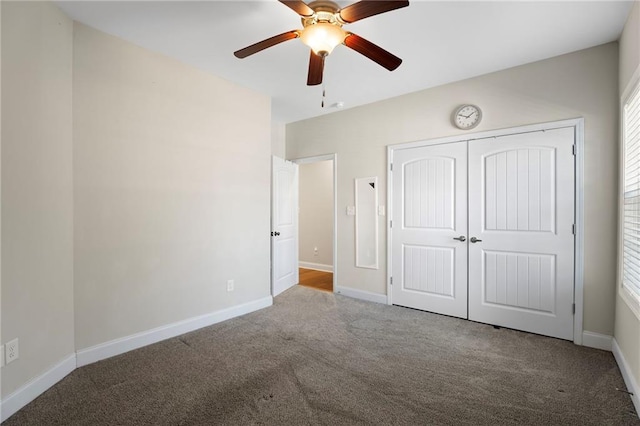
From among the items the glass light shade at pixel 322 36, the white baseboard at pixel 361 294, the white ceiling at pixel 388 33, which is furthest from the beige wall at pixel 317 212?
the glass light shade at pixel 322 36

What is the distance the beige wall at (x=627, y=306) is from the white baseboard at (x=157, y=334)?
11.1 feet

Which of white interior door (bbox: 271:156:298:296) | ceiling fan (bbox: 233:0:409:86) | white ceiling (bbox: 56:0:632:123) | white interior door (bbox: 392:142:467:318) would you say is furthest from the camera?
white interior door (bbox: 271:156:298:296)

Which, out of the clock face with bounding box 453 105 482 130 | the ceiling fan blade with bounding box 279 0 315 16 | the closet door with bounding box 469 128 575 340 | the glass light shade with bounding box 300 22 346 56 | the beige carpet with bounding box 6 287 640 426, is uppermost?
the ceiling fan blade with bounding box 279 0 315 16

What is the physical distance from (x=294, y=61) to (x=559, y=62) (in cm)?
251

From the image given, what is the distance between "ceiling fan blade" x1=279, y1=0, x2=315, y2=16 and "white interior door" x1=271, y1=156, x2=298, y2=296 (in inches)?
104

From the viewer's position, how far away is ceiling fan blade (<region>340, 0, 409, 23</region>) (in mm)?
1716

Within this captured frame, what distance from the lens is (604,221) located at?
275 centimetres

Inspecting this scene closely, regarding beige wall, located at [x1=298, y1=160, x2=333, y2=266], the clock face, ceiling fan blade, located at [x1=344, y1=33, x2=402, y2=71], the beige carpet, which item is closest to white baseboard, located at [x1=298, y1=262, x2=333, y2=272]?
beige wall, located at [x1=298, y1=160, x2=333, y2=266]

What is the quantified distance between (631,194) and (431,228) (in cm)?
178

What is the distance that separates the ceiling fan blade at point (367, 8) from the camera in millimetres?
1716

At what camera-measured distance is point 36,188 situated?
2092 millimetres

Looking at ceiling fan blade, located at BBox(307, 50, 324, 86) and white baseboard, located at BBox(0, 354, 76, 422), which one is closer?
white baseboard, located at BBox(0, 354, 76, 422)

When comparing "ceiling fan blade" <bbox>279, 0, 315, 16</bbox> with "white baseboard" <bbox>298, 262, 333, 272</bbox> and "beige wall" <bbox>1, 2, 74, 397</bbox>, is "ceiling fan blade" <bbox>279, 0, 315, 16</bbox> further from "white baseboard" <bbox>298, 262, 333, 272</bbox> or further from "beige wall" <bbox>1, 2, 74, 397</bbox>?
"white baseboard" <bbox>298, 262, 333, 272</bbox>

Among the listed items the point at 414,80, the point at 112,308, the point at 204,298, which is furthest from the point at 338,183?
the point at 112,308
